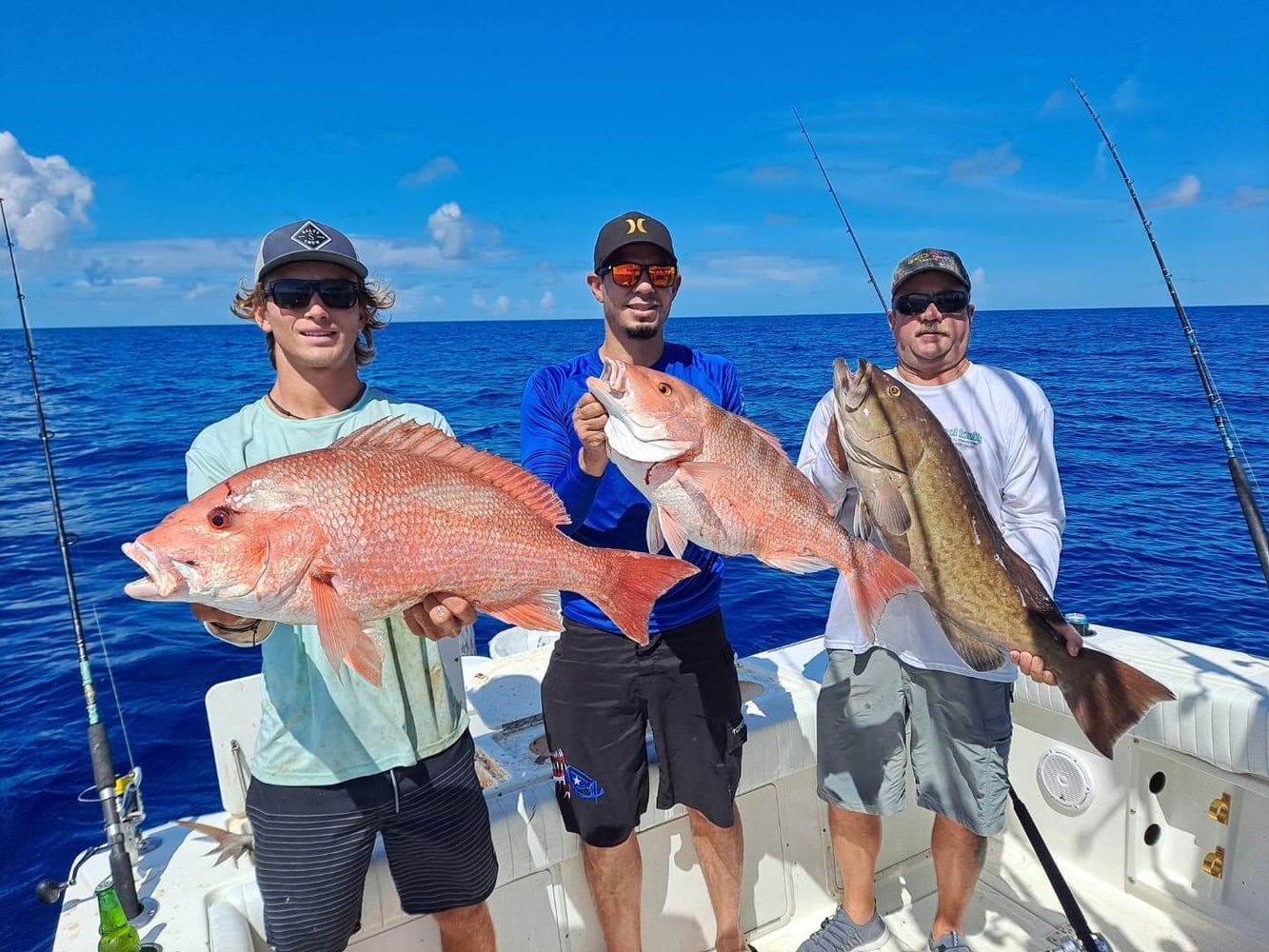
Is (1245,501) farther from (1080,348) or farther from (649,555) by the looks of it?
(1080,348)

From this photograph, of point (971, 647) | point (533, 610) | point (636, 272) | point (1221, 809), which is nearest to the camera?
point (533, 610)

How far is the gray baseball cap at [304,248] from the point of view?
91.4 inches

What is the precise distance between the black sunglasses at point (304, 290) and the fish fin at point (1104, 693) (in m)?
2.60

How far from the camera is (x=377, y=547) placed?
194 centimetres

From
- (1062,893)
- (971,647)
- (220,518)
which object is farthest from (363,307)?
(1062,893)

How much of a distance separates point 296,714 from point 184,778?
525 centimetres

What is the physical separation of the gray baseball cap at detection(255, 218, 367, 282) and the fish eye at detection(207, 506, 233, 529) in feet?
2.84

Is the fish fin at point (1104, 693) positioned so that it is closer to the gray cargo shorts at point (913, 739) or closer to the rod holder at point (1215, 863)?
the gray cargo shorts at point (913, 739)

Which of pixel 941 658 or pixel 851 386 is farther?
pixel 941 658

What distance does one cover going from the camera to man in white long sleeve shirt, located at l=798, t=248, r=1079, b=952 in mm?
3000

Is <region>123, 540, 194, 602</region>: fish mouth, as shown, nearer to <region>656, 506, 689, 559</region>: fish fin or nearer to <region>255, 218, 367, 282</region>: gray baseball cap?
<region>255, 218, 367, 282</region>: gray baseball cap

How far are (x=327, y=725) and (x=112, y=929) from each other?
2.99ft

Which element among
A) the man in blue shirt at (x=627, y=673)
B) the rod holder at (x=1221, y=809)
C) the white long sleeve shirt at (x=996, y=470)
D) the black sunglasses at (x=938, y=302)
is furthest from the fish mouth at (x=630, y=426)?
the rod holder at (x=1221, y=809)

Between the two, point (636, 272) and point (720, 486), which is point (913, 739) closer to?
point (720, 486)
